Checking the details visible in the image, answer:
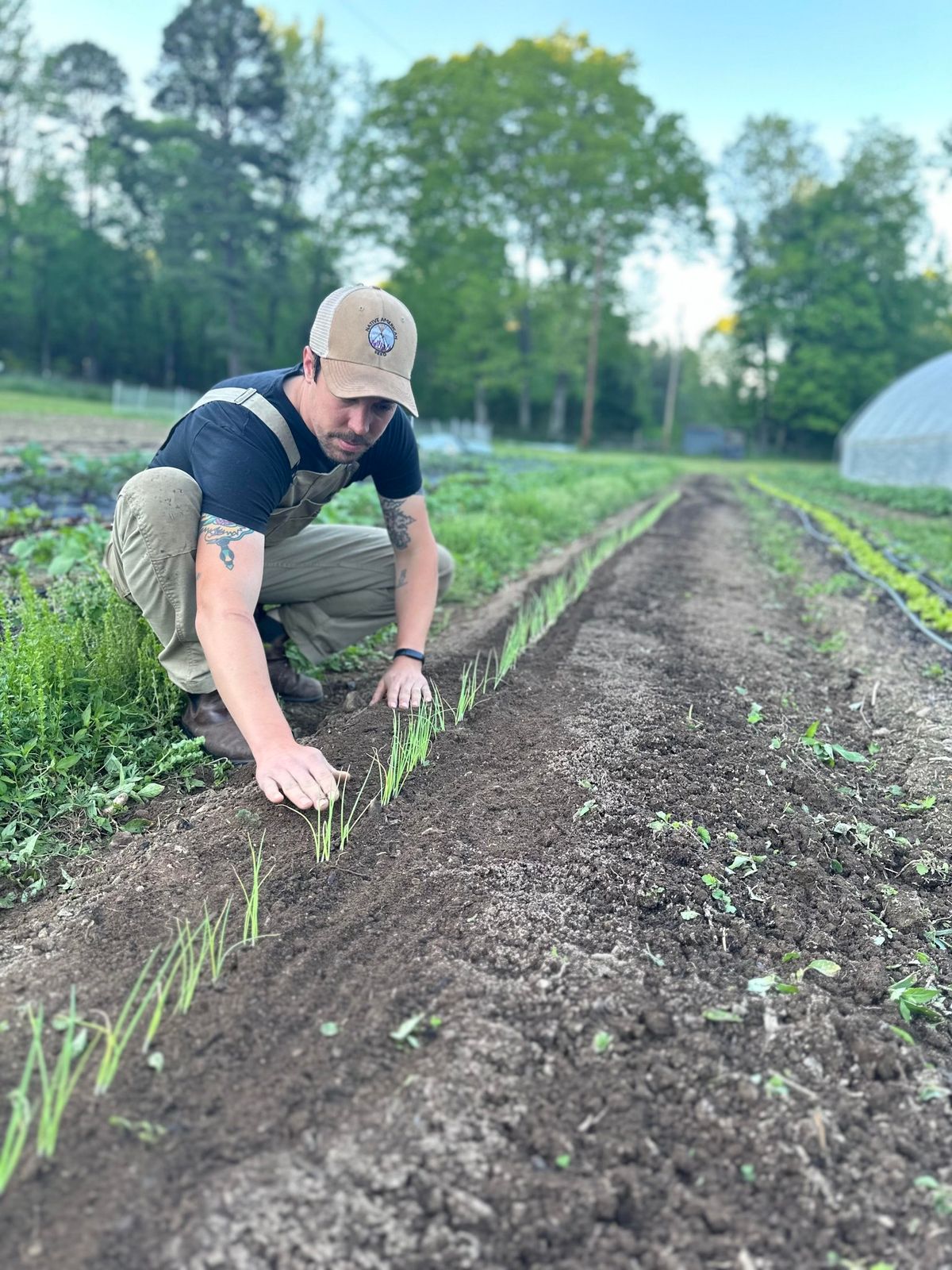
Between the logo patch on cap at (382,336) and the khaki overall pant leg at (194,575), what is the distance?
64 centimetres

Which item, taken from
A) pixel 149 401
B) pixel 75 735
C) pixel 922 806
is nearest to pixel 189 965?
pixel 75 735

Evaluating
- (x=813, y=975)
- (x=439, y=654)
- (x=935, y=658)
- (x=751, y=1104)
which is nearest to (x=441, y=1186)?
(x=751, y=1104)

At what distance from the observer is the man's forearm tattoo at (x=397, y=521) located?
2.73m

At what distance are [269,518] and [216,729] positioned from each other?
2.10ft

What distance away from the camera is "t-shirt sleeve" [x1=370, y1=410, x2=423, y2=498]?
257 cm

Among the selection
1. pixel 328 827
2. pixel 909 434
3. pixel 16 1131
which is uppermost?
pixel 909 434

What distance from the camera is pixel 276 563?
2881mm

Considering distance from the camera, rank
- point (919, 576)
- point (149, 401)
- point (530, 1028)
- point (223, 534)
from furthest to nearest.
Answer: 1. point (149, 401)
2. point (919, 576)
3. point (223, 534)
4. point (530, 1028)

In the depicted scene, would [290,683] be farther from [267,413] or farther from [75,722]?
[267,413]

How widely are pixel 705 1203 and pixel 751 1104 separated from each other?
0.21 metres

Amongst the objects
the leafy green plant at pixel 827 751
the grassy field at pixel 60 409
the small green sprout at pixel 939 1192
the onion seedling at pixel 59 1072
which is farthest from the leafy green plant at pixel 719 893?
the grassy field at pixel 60 409

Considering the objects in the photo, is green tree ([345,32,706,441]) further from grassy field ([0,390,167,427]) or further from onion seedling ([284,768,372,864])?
onion seedling ([284,768,372,864])

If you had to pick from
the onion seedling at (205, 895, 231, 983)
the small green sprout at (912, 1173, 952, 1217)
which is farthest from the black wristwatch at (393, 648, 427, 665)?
the small green sprout at (912, 1173, 952, 1217)

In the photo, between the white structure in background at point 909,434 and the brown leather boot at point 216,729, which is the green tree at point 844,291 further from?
the brown leather boot at point 216,729
